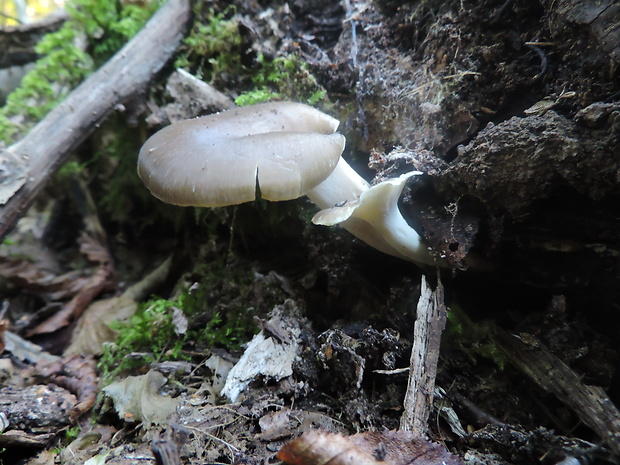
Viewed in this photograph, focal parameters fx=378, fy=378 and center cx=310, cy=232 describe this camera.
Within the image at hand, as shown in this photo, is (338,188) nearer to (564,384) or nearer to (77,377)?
(564,384)

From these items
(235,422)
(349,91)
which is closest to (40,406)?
(235,422)

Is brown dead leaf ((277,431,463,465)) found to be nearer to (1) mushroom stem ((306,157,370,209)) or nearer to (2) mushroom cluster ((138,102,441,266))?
(2) mushroom cluster ((138,102,441,266))

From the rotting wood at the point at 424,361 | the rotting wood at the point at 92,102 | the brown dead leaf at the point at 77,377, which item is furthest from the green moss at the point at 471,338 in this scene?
the rotting wood at the point at 92,102

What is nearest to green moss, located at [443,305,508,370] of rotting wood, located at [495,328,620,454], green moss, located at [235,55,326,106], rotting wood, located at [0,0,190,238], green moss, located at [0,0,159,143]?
rotting wood, located at [495,328,620,454]

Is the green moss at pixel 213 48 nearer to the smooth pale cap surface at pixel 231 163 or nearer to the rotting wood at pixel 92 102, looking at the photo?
the rotting wood at pixel 92 102

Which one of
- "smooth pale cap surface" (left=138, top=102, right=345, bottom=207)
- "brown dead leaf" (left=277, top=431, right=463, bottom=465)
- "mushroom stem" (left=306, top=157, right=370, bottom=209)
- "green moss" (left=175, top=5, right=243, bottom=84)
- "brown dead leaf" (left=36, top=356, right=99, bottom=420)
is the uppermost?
"green moss" (left=175, top=5, right=243, bottom=84)

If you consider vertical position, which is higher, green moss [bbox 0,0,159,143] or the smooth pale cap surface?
green moss [bbox 0,0,159,143]

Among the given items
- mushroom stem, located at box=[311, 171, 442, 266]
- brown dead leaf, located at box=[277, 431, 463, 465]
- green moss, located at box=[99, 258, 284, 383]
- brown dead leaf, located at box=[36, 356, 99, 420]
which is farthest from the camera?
green moss, located at box=[99, 258, 284, 383]
